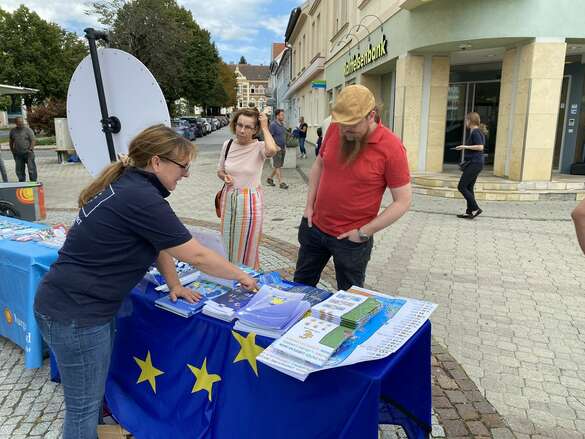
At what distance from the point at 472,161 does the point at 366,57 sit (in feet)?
27.0

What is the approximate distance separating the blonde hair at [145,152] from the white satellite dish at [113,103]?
54 centimetres

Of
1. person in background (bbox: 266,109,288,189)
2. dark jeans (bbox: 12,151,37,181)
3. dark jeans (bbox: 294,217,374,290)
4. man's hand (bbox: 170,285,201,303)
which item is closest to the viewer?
man's hand (bbox: 170,285,201,303)

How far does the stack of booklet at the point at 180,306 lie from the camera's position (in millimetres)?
2234

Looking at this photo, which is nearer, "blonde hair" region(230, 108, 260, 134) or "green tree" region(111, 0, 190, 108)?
"blonde hair" region(230, 108, 260, 134)

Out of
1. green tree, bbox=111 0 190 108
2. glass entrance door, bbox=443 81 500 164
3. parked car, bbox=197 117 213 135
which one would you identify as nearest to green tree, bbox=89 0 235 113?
green tree, bbox=111 0 190 108

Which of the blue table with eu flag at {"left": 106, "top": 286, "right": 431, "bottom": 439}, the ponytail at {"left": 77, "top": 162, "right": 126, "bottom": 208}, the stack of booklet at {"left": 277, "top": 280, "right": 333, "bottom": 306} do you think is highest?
the ponytail at {"left": 77, "top": 162, "right": 126, "bottom": 208}

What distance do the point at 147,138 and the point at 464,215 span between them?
7490 millimetres

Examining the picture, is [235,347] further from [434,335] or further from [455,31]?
[455,31]

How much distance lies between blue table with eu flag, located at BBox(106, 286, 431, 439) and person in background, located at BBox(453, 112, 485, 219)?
21.0 feet

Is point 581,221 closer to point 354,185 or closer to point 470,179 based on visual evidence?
point 354,185

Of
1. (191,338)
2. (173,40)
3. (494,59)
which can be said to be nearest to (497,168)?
(494,59)

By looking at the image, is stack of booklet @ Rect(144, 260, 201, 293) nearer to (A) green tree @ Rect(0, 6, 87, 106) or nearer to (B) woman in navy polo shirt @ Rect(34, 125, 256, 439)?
(B) woman in navy polo shirt @ Rect(34, 125, 256, 439)

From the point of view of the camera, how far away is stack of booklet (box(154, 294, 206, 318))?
7.33 feet

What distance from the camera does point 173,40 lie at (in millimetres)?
24188
